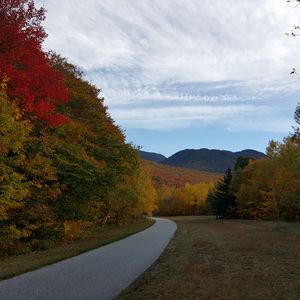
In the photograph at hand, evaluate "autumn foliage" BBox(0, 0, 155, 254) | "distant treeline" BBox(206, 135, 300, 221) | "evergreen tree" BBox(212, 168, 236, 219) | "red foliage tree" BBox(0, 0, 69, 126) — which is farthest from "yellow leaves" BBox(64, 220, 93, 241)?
"evergreen tree" BBox(212, 168, 236, 219)

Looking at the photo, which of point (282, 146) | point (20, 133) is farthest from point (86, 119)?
point (282, 146)

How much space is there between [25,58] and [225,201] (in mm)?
68200

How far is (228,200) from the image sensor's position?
278 ft

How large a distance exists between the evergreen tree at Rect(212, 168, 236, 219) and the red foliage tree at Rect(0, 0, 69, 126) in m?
64.5

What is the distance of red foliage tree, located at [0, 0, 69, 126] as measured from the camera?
64.4ft

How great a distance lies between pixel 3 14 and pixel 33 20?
1417 millimetres

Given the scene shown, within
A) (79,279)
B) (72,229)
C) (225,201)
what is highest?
(225,201)

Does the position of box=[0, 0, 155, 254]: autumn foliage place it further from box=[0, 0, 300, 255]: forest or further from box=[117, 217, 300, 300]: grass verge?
box=[117, 217, 300, 300]: grass verge

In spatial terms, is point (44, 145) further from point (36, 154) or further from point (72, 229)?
point (72, 229)

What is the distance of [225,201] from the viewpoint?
84.6 metres

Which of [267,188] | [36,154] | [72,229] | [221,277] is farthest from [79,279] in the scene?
[267,188]

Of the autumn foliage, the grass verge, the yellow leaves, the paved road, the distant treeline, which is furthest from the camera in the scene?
the distant treeline

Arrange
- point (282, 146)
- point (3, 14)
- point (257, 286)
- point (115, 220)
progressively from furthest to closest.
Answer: point (282, 146) → point (115, 220) → point (3, 14) → point (257, 286)

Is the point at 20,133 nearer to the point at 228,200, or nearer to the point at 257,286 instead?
the point at 257,286
